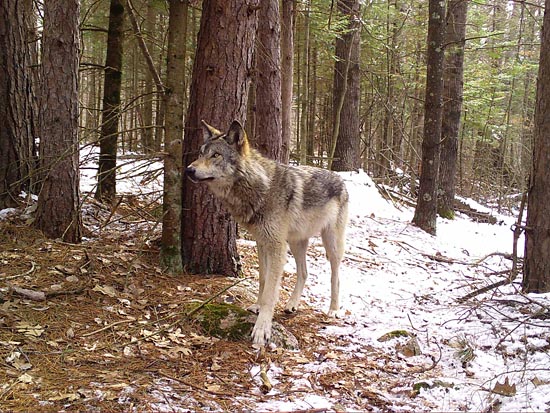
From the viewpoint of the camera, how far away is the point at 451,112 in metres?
15.1

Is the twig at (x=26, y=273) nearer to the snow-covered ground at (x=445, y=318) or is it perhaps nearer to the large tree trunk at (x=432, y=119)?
the snow-covered ground at (x=445, y=318)

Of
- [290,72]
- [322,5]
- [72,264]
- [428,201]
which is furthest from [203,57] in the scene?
[322,5]

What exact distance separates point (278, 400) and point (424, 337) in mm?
2381

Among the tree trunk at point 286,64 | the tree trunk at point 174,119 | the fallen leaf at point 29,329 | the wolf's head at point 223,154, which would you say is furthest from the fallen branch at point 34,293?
the tree trunk at point 286,64

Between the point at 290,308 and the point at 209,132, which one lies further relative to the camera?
the point at 290,308

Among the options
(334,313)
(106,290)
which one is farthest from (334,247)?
(106,290)

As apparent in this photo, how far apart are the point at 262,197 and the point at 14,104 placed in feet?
14.0

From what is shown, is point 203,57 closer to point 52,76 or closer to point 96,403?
point 52,76

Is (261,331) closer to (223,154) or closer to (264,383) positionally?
(264,383)

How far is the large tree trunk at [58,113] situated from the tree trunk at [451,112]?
12.0 meters

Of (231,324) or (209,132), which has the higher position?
(209,132)

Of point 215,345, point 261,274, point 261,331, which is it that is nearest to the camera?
point 215,345

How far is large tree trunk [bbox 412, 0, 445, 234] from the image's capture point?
12568 millimetres

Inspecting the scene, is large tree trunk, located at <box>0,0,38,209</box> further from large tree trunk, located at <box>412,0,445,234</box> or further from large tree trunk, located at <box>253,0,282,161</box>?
large tree trunk, located at <box>412,0,445,234</box>
